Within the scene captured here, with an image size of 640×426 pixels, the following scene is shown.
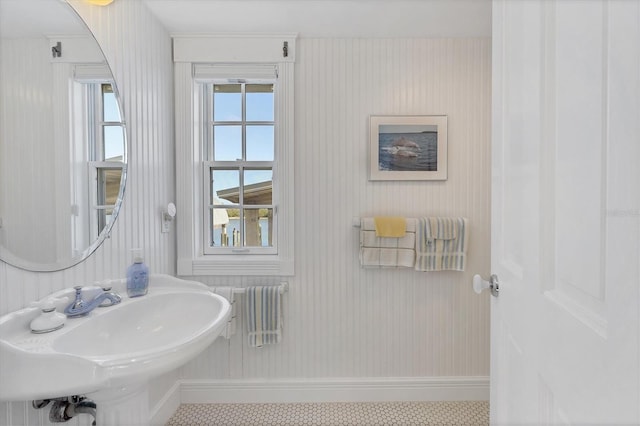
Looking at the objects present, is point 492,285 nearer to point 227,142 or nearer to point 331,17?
point 331,17

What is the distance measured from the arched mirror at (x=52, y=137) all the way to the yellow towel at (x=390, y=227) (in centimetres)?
138

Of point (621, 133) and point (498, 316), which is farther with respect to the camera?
point (498, 316)

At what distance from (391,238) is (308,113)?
0.92m

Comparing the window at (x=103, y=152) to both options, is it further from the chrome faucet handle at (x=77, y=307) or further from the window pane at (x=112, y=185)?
the chrome faucet handle at (x=77, y=307)

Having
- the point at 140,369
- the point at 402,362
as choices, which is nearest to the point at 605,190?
the point at 140,369

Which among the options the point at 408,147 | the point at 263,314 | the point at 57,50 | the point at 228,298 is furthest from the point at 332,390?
the point at 57,50

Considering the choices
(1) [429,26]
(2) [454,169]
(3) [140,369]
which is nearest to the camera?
(3) [140,369]

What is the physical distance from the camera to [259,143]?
221 cm

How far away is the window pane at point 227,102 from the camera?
87.0 inches

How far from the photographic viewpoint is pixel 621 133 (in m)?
0.43

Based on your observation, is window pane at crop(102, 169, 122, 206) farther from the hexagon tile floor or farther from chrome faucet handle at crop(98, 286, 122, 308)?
the hexagon tile floor

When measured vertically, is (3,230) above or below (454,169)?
below

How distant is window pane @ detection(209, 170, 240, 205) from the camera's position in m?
2.21

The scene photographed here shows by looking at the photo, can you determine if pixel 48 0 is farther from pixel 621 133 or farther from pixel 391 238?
pixel 391 238
